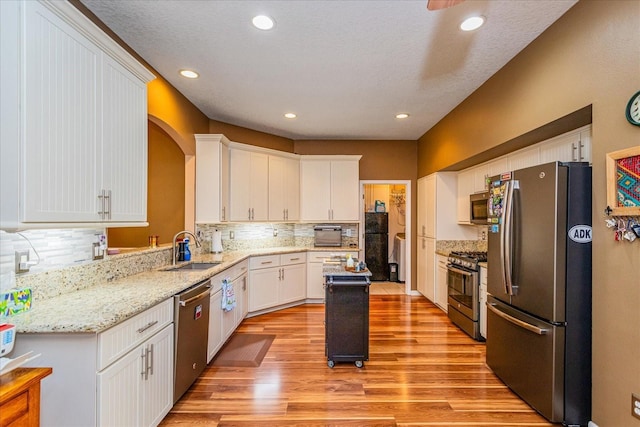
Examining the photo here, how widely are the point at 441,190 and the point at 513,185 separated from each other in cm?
229

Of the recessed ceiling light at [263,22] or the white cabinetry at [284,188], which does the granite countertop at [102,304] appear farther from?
the white cabinetry at [284,188]

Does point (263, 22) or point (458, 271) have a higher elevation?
point (263, 22)

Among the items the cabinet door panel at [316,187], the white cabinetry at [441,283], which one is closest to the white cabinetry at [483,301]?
the white cabinetry at [441,283]

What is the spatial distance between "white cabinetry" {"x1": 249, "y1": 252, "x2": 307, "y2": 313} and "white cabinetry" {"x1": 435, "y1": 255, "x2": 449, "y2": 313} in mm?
2086

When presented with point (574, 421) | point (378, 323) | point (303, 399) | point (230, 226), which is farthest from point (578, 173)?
point (230, 226)

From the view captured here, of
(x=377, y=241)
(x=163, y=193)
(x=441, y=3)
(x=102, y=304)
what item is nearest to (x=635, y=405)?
(x=441, y=3)

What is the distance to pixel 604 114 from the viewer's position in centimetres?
181

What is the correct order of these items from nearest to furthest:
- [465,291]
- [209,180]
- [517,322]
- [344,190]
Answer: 1. [517,322]
2. [465,291]
3. [209,180]
4. [344,190]

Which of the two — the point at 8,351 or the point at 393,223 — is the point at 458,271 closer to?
the point at 393,223

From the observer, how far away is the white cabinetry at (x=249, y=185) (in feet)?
14.0

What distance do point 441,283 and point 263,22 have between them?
13.1 ft

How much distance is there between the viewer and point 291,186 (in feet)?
16.5

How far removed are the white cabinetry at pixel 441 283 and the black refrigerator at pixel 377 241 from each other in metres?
2.12

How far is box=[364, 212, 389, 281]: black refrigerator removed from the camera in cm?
671
